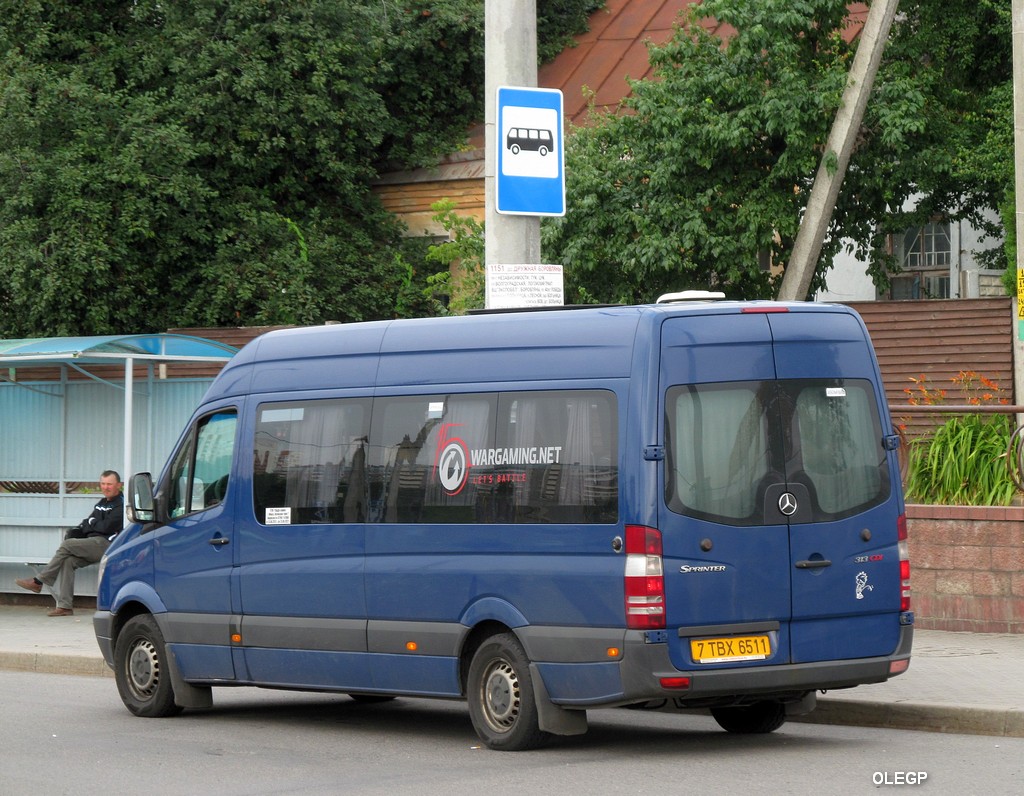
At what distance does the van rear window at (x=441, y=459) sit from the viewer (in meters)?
9.27

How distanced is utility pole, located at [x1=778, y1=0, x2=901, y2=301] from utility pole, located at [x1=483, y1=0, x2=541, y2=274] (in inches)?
296

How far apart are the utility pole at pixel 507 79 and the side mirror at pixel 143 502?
9.24 feet

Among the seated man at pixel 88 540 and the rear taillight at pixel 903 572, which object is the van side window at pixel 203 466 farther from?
the seated man at pixel 88 540

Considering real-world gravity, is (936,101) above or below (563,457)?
above

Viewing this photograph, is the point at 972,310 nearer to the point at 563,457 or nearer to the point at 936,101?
the point at 936,101

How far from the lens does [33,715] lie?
11836 millimetres

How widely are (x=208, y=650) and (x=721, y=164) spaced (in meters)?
11.7

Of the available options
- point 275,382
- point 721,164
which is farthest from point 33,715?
point 721,164

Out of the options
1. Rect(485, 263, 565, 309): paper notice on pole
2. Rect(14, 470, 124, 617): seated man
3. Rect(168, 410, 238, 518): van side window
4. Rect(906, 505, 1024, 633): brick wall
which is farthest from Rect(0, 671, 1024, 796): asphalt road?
Rect(14, 470, 124, 617): seated man

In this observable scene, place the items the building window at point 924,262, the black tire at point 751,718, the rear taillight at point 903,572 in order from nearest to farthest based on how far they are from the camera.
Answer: the rear taillight at point 903,572, the black tire at point 751,718, the building window at point 924,262

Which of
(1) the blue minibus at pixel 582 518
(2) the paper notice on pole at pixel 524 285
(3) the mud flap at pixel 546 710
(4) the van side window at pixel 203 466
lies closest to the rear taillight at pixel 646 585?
(1) the blue minibus at pixel 582 518

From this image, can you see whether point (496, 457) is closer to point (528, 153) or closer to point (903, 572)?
point (903, 572)

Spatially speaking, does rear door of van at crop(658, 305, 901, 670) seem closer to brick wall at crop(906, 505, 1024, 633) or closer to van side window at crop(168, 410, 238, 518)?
van side window at crop(168, 410, 238, 518)

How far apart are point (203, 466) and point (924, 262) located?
2010 cm
